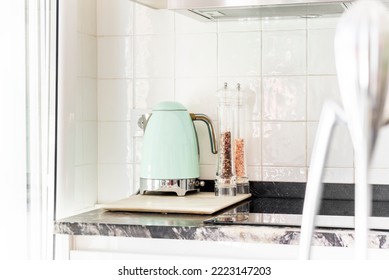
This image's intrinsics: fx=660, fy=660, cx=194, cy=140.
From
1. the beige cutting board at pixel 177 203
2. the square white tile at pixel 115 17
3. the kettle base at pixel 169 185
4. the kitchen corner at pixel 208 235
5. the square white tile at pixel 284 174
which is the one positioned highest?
the square white tile at pixel 115 17

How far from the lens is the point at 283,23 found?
6.83ft

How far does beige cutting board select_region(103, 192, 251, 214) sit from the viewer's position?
68.8 inches

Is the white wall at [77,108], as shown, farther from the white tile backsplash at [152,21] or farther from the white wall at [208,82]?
the white tile backsplash at [152,21]

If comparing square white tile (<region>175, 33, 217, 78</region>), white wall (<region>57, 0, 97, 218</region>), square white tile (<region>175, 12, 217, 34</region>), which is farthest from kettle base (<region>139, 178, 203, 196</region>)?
square white tile (<region>175, 12, 217, 34</region>)

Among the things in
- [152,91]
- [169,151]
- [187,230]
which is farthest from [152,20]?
[187,230]

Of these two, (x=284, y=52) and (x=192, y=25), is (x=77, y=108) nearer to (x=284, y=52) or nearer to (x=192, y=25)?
(x=192, y=25)

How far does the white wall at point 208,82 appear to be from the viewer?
205cm

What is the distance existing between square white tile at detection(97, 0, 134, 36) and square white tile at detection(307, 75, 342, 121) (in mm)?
631

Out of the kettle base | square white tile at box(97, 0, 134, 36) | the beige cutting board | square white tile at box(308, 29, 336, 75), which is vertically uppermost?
square white tile at box(97, 0, 134, 36)

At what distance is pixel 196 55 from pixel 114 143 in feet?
1.34

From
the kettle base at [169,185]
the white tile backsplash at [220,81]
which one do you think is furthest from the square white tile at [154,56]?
the kettle base at [169,185]

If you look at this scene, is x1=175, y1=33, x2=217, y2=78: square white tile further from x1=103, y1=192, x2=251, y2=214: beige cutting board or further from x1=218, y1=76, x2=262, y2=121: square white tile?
x1=103, y1=192, x2=251, y2=214: beige cutting board

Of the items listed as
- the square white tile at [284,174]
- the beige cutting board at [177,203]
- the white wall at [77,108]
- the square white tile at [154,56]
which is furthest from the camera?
the square white tile at [154,56]

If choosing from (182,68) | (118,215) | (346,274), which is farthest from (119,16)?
(346,274)
